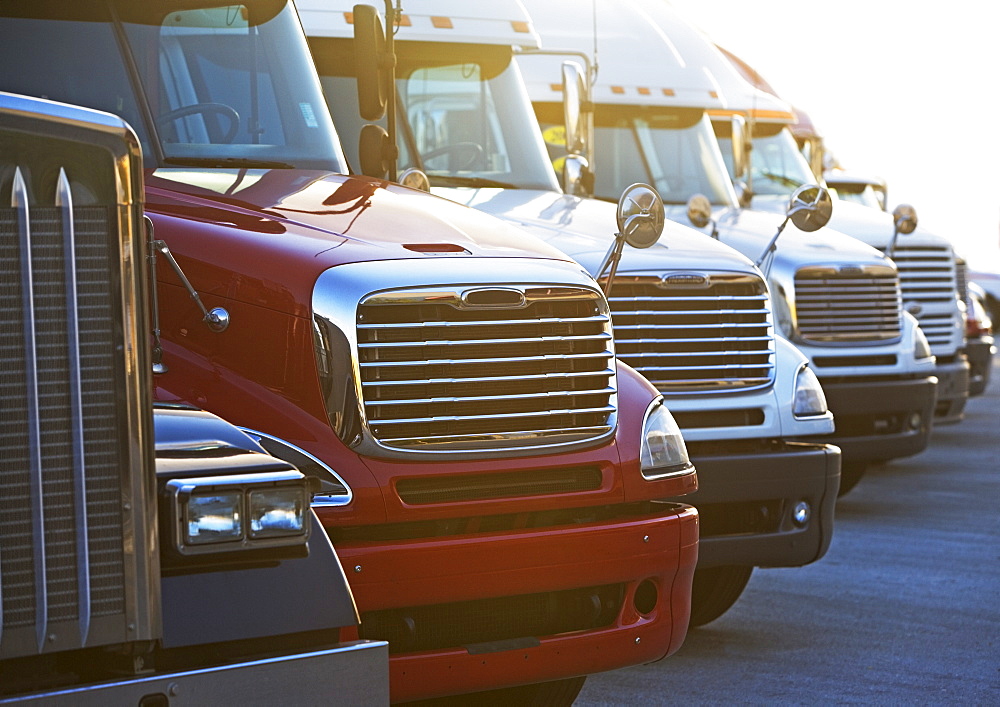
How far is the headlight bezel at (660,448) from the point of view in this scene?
502cm

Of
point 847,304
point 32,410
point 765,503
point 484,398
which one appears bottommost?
point 765,503

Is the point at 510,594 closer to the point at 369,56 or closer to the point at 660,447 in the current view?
the point at 660,447

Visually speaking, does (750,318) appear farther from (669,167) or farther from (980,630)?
(669,167)

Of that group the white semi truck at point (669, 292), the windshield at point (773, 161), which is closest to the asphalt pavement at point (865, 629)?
the white semi truck at point (669, 292)

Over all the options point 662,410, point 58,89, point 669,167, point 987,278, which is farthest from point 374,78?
point 987,278

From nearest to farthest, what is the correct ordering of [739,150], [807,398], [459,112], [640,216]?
[640,216] → [807,398] → [459,112] → [739,150]

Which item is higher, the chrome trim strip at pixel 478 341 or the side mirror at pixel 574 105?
the side mirror at pixel 574 105

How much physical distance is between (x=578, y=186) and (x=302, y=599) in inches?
219

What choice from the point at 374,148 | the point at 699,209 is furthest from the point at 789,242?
the point at 374,148

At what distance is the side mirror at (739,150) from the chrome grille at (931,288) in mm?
1949

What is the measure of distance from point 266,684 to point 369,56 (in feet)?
11.6

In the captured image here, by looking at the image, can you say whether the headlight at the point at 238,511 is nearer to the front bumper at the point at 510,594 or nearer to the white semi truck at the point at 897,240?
the front bumper at the point at 510,594

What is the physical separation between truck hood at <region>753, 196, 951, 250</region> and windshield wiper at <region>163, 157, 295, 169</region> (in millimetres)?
7203

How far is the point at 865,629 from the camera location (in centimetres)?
729
